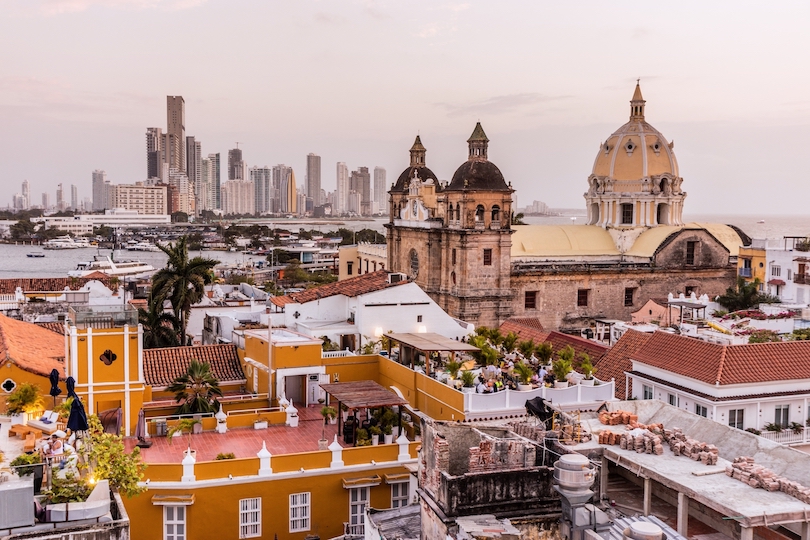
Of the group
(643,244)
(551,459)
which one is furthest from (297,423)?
(643,244)

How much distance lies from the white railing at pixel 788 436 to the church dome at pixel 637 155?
114 feet

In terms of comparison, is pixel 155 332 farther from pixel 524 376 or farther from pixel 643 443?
pixel 643 443

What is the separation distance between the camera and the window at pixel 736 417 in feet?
66.5

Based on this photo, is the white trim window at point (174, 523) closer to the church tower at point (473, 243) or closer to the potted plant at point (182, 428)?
the potted plant at point (182, 428)

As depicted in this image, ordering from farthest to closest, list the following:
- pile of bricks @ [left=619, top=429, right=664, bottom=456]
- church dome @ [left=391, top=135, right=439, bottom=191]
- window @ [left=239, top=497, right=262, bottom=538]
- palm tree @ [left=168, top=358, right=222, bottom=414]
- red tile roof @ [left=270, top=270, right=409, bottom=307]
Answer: church dome @ [left=391, top=135, right=439, bottom=191] < red tile roof @ [left=270, top=270, right=409, bottom=307] < palm tree @ [left=168, top=358, right=222, bottom=414] < window @ [left=239, top=497, right=262, bottom=538] < pile of bricks @ [left=619, top=429, right=664, bottom=456]

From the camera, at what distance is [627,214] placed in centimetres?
5391

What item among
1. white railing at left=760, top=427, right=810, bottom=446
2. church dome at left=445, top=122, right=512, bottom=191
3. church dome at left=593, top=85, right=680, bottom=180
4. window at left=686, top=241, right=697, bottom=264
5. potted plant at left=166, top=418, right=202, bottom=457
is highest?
church dome at left=593, top=85, right=680, bottom=180

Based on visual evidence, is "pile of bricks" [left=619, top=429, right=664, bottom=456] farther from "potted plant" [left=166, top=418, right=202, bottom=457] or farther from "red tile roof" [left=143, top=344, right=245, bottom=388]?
"red tile roof" [left=143, top=344, right=245, bottom=388]

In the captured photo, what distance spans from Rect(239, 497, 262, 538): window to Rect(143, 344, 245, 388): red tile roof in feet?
22.5

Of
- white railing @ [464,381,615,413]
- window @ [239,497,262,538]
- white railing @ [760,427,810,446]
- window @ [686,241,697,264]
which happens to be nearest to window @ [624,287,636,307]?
window @ [686,241,697,264]

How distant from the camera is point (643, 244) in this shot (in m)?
51.3

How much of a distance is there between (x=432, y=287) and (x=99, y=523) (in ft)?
121

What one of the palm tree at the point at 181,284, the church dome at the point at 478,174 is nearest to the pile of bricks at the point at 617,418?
the palm tree at the point at 181,284

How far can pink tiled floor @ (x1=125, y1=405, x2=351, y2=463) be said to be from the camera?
707 inches
